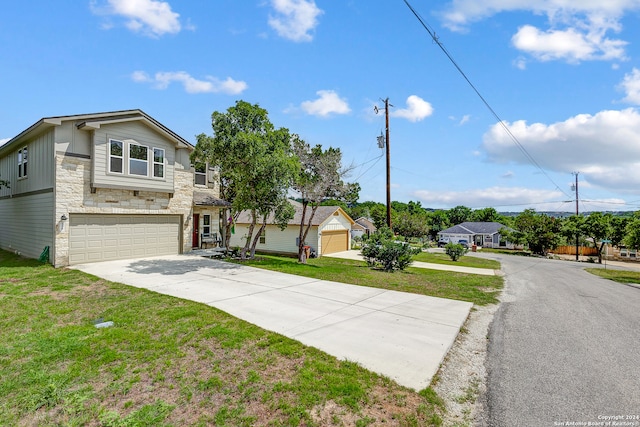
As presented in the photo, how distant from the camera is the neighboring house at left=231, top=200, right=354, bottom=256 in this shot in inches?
893

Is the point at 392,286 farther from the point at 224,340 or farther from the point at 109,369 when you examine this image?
the point at 109,369

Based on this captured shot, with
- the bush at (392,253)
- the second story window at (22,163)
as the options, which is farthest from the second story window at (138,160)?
the bush at (392,253)

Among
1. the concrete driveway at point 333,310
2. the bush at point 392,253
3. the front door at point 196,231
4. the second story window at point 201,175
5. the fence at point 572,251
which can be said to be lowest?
the fence at point 572,251

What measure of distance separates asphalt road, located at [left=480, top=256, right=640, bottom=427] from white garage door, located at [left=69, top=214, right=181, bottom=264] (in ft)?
47.9

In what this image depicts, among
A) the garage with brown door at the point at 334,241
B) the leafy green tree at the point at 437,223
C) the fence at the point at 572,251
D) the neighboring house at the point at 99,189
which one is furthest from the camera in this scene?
the leafy green tree at the point at 437,223

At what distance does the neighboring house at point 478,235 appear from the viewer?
4981 cm

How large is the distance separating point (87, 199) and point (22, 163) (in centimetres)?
566

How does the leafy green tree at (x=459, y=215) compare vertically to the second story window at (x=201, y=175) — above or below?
below

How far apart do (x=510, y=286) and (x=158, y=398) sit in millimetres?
13036

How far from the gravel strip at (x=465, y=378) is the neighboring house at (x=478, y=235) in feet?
153

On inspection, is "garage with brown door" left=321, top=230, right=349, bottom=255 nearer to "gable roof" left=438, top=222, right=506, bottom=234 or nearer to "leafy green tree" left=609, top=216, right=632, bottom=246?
"leafy green tree" left=609, top=216, right=632, bottom=246

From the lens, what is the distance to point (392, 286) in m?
10.8

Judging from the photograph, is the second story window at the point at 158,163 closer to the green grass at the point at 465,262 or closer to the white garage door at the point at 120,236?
the white garage door at the point at 120,236

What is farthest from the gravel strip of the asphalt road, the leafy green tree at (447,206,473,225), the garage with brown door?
the leafy green tree at (447,206,473,225)
